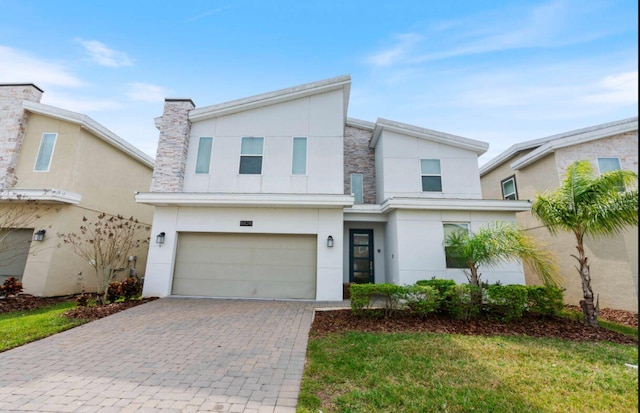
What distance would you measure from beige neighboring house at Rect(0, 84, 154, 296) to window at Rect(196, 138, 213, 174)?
446 cm

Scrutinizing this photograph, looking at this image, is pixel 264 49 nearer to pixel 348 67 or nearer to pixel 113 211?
pixel 348 67

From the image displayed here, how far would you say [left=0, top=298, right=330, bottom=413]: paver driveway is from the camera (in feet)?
10.6

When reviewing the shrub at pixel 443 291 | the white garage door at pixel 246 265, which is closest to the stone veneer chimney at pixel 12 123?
the white garage door at pixel 246 265

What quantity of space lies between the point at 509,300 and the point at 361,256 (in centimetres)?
550

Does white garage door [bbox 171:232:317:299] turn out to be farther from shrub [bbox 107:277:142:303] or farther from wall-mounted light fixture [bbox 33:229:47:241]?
wall-mounted light fixture [bbox 33:229:47:241]

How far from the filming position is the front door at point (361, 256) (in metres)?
11.2

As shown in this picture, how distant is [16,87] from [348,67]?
515 inches

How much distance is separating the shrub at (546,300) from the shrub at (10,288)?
14.9 metres

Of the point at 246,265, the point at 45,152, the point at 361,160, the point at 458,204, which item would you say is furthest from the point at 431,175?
the point at 45,152

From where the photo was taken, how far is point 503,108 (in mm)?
7316

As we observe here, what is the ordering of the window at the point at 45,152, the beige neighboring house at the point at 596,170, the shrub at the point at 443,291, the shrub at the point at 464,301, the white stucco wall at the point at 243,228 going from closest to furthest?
the shrub at the point at 464,301 < the shrub at the point at 443,291 < the beige neighboring house at the point at 596,170 < the white stucco wall at the point at 243,228 < the window at the point at 45,152

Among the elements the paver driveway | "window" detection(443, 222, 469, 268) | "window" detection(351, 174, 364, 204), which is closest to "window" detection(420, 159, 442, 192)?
"window" detection(443, 222, 469, 268)

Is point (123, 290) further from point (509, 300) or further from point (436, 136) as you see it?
point (436, 136)

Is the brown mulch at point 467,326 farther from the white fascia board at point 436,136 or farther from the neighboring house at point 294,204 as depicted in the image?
the white fascia board at point 436,136
